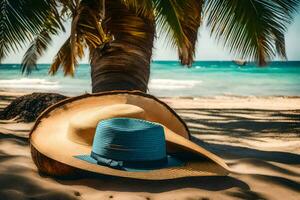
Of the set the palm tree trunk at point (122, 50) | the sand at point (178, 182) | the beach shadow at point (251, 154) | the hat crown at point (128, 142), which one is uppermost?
the palm tree trunk at point (122, 50)

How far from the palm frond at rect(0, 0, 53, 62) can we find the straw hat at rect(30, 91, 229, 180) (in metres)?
1.47

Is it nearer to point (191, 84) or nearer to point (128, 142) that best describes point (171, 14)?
point (128, 142)

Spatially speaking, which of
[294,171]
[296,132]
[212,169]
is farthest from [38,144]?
[296,132]

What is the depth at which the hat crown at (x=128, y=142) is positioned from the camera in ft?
8.64

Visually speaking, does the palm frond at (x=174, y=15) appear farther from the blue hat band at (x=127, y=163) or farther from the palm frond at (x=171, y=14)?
the blue hat band at (x=127, y=163)

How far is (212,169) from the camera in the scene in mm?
2857

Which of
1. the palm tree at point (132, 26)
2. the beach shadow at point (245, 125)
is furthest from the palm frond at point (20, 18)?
the beach shadow at point (245, 125)

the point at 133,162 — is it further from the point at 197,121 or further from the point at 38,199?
the point at 197,121

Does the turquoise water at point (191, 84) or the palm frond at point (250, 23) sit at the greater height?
the palm frond at point (250, 23)

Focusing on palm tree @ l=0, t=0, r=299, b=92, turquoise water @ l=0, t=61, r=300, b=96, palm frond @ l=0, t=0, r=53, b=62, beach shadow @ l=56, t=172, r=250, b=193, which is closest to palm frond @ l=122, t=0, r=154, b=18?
palm tree @ l=0, t=0, r=299, b=92

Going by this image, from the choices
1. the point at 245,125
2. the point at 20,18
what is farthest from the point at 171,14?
the point at 245,125

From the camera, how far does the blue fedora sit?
263 centimetres

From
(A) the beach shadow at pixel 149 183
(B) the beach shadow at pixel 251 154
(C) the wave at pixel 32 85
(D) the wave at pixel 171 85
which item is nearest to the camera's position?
(A) the beach shadow at pixel 149 183

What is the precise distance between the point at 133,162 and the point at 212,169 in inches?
24.2
